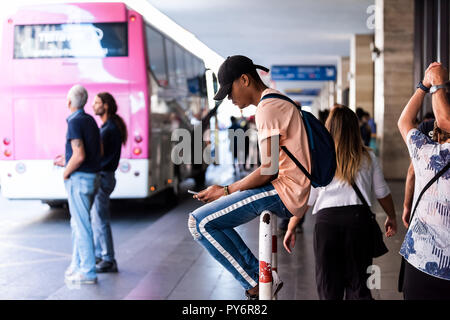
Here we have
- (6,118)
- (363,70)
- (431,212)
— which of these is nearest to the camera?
(431,212)

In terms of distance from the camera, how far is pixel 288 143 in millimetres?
2418

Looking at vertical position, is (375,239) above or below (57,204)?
above

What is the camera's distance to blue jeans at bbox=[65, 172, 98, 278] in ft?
20.7

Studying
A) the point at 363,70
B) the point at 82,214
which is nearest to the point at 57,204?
the point at 82,214

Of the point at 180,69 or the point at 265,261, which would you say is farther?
the point at 180,69

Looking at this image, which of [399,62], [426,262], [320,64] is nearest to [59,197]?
[426,262]

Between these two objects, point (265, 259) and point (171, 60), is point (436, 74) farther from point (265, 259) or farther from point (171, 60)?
Answer: point (171, 60)

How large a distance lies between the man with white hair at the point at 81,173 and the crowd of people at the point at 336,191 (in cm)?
287

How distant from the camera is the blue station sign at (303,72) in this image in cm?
3331

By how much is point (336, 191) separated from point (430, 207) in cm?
128

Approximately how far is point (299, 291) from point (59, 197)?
5.60 meters

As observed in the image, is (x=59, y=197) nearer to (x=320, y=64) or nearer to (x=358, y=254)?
(x=358, y=254)

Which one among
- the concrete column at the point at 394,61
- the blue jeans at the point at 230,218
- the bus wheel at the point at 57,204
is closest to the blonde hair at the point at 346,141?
the blue jeans at the point at 230,218

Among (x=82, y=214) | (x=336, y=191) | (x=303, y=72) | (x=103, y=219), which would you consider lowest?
(x=103, y=219)
